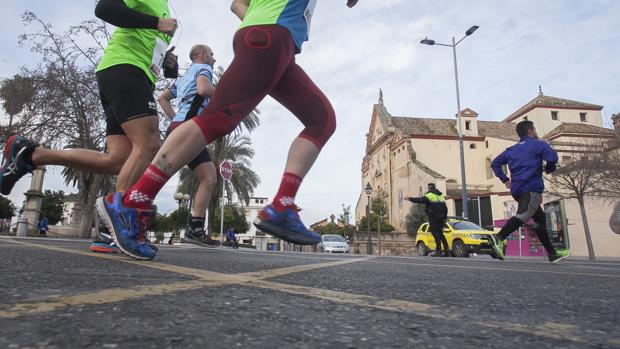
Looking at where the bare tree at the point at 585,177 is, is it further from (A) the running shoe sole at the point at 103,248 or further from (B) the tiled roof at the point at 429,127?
(B) the tiled roof at the point at 429,127

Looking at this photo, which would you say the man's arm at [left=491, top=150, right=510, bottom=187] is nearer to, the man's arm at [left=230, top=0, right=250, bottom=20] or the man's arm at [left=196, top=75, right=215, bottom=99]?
the man's arm at [left=196, top=75, right=215, bottom=99]

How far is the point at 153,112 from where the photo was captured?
2771 mm

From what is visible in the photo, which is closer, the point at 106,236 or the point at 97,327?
the point at 97,327

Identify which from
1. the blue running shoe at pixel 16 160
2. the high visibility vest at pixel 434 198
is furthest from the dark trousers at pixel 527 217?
the blue running shoe at pixel 16 160

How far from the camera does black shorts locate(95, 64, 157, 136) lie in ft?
8.76

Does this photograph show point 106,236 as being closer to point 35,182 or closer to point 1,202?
point 35,182

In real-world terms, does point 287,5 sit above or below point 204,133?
above

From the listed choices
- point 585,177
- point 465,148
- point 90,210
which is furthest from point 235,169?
point 465,148

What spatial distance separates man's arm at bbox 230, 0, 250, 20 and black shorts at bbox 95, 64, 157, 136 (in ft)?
2.78

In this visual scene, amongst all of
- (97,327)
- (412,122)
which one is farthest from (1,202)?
(97,327)

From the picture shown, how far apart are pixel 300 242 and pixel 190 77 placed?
272 centimetres

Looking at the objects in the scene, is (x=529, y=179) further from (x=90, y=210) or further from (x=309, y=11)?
(x=90, y=210)

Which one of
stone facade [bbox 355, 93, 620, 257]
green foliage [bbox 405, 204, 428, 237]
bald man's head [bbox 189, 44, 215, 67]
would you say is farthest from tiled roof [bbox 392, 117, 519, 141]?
bald man's head [bbox 189, 44, 215, 67]

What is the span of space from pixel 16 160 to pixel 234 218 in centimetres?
5330
